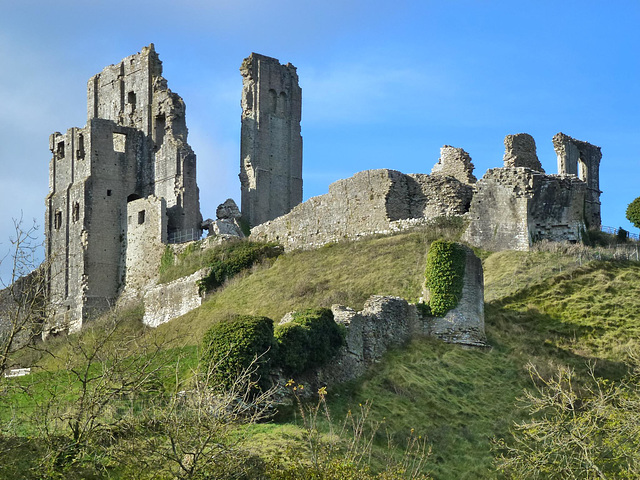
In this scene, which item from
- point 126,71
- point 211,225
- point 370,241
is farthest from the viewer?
point 126,71

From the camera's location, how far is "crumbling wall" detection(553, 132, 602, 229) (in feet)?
158

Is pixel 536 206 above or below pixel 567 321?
above

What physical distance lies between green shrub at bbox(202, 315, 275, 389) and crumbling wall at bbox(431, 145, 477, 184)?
67.1 feet

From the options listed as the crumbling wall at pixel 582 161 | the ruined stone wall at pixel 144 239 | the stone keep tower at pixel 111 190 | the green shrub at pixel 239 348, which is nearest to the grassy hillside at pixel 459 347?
the green shrub at pixel 239 348

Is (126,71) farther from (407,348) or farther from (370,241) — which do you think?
(407,348)

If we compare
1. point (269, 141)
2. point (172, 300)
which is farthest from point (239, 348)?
point (269, 141)

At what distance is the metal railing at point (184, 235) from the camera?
49.7 meters

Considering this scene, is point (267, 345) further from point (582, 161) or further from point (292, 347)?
point (582, 161)

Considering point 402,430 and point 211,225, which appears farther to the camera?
point 211,225

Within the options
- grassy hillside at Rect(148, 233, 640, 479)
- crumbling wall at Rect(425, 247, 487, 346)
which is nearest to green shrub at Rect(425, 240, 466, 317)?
crumbling wall at Rect(425, 247, 487, 346)

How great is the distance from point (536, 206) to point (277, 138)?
2316 cm

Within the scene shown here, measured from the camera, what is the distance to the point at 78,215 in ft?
169

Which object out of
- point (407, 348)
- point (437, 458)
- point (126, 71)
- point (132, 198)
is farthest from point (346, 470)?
point (126, 71)

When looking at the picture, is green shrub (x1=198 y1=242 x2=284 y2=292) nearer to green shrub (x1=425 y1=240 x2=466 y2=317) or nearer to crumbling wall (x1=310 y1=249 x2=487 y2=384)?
crumbling wall (x1=310 y1=249 x2=487 y2=384)
